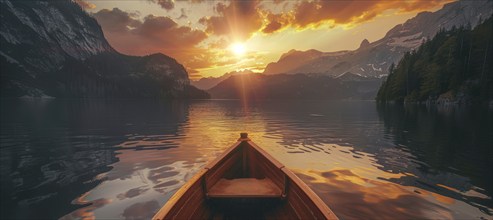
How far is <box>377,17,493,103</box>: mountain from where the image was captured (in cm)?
8219

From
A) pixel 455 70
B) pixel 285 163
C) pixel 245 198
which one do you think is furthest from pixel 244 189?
pixel 455 70

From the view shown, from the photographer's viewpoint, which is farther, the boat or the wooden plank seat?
the wooden plank seat

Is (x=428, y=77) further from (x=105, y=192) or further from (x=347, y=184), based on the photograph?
(x=105, y=192)

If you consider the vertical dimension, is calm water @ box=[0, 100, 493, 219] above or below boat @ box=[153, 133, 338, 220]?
below

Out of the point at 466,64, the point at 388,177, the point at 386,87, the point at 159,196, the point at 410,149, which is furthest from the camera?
the point at 386,87

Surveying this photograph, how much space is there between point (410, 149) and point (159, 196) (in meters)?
20.7

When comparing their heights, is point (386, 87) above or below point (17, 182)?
above

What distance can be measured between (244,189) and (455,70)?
10794cm

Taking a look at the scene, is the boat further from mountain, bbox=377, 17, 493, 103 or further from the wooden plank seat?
mountain, bbox=377, 17, 493, 103

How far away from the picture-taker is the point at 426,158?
18.3 meters

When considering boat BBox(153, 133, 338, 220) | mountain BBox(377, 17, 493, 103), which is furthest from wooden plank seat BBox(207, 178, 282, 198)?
mountain BBox(377, 17, 493, 103)

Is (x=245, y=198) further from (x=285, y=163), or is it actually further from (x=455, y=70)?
(x=455, y=70)

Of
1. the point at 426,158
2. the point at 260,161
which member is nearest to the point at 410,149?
the point at 426,158

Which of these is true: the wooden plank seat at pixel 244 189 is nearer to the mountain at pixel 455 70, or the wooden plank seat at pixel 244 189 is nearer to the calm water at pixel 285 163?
the calm water at pixel 285 163
